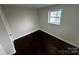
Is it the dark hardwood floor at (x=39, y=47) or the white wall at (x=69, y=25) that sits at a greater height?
the white wall at (x=69, y=25)

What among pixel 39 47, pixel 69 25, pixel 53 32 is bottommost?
pixel 39 47

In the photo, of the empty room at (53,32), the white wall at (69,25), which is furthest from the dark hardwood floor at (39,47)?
the white wall at (69,25)

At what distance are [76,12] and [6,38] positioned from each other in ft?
5.25

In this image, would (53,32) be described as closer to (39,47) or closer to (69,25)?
(69,25)

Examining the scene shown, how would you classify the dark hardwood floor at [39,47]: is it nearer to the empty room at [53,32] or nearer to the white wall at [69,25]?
the empty room at [53,32]

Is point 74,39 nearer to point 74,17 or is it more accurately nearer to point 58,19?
point 74,17

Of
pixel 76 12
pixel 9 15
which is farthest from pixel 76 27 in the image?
pixel 9 15

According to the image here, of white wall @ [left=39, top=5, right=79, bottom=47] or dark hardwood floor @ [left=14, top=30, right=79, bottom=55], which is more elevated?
white wall @ [left=39, top=5, right=79, bottom=47]

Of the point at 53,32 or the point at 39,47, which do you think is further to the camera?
the point at 53,32

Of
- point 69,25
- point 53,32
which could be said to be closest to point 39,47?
point 53,32

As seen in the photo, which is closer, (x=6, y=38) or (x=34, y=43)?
(x=6, y=38)

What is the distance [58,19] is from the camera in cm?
166

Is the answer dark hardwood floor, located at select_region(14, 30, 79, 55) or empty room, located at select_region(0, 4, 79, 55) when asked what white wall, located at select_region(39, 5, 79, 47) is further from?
dark hardwood floor, located at select_region(14, 30, 79, 55)

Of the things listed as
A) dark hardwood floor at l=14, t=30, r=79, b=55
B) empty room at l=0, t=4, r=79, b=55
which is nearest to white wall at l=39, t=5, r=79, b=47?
empty room at l=0, t=4, r=79, b=55
